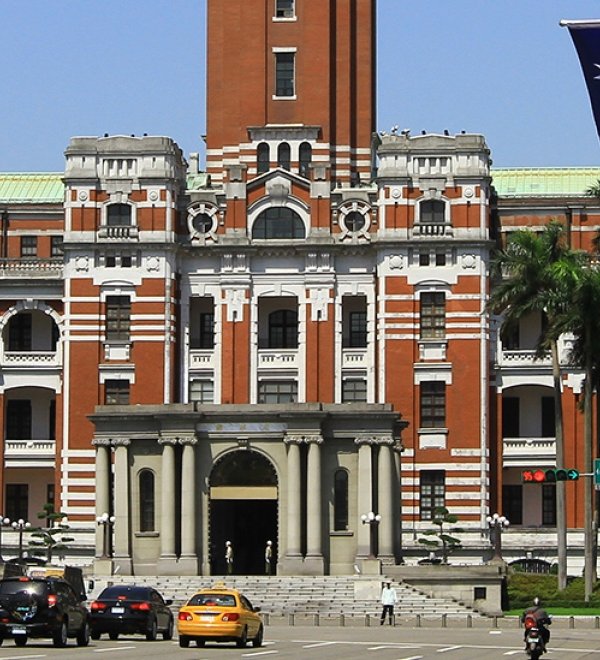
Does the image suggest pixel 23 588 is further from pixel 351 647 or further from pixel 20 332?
pixel 20 332

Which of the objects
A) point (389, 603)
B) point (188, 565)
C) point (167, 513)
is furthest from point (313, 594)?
point (389, 603)

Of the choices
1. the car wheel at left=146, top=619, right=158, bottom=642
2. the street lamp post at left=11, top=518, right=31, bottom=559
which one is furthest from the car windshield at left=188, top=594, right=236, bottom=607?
the street lamp post at left=11, top=518, right=31, bottom=559

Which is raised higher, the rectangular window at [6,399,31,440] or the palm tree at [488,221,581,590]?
the palm tree at [488,221,581,590]

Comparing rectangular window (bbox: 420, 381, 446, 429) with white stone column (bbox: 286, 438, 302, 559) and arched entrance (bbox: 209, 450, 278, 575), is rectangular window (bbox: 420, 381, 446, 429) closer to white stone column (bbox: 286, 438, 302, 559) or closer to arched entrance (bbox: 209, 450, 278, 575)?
arched entrance (bbox: 209, 450, 278, 575)

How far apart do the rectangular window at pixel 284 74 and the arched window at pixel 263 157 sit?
126 inches

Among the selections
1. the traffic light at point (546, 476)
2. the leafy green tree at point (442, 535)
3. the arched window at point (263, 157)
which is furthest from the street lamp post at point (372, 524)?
the arched window at point (263, 157)

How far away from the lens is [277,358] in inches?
4409

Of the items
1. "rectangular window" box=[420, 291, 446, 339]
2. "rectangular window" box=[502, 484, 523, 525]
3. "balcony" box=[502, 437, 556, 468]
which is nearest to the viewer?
"rectangular window" box=[420, 291, 446, 339]

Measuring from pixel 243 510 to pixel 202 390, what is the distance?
1334cm

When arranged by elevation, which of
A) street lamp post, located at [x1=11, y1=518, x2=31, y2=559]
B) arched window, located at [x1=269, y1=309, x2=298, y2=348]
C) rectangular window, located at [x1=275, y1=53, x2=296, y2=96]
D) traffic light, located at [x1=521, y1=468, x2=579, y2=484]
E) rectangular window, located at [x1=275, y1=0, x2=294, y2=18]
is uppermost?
rectangular window, located at [x1=275, y1=0, x2=294, y2=18]

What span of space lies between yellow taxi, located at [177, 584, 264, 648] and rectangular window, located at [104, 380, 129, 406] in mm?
49708

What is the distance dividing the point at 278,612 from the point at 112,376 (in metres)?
28.8

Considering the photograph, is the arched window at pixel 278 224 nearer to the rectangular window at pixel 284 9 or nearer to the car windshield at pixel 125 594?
the rectangular window at pixel 284 9

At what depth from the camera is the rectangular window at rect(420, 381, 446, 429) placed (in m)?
110
